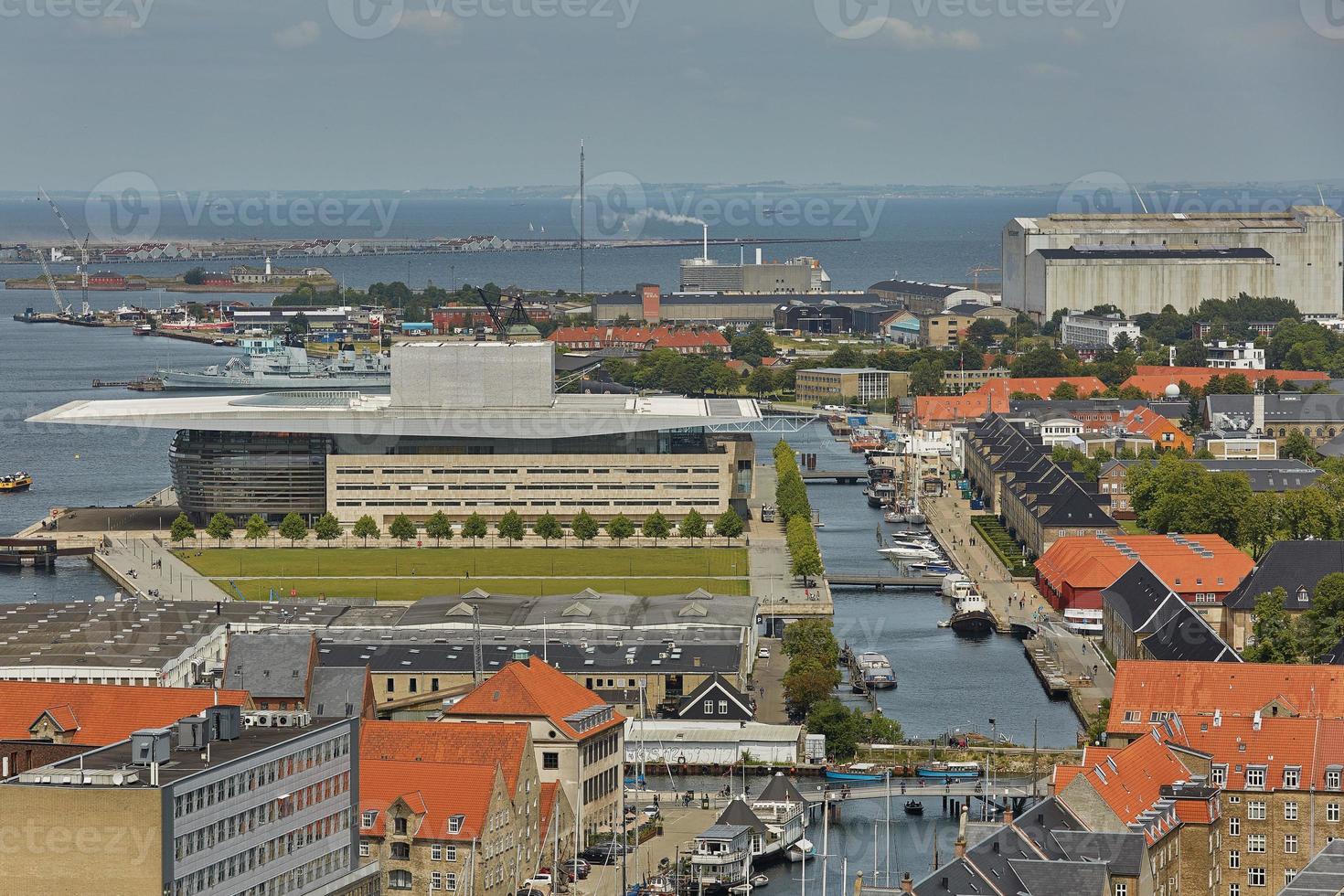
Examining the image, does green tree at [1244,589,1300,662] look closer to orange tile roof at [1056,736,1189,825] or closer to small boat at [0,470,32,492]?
orange tile roof at [1056,736,1189,825]

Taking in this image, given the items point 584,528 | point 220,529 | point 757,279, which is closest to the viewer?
point 220,529

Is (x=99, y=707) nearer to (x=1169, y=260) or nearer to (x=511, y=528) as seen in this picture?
(x=511, y=528)

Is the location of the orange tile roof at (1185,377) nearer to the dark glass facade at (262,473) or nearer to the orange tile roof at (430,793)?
the dark glass facade at (262,473)

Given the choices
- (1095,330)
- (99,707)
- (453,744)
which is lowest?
(453,744)

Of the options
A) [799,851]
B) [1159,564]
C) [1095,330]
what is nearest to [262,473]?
[1159,564]

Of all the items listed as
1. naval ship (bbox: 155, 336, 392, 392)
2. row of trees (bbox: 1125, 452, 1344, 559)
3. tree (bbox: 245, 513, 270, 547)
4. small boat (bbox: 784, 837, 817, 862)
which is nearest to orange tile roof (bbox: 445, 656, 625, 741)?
small boat (bbox: 784, 837, 817, 862)

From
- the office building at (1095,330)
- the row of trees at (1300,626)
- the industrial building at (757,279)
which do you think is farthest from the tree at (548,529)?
the industrial building at (757,279)

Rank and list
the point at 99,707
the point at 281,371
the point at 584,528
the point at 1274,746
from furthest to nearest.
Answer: the point at 281,371 → the point at 584,528 → the point at 1274,746 → the point at 99,707
